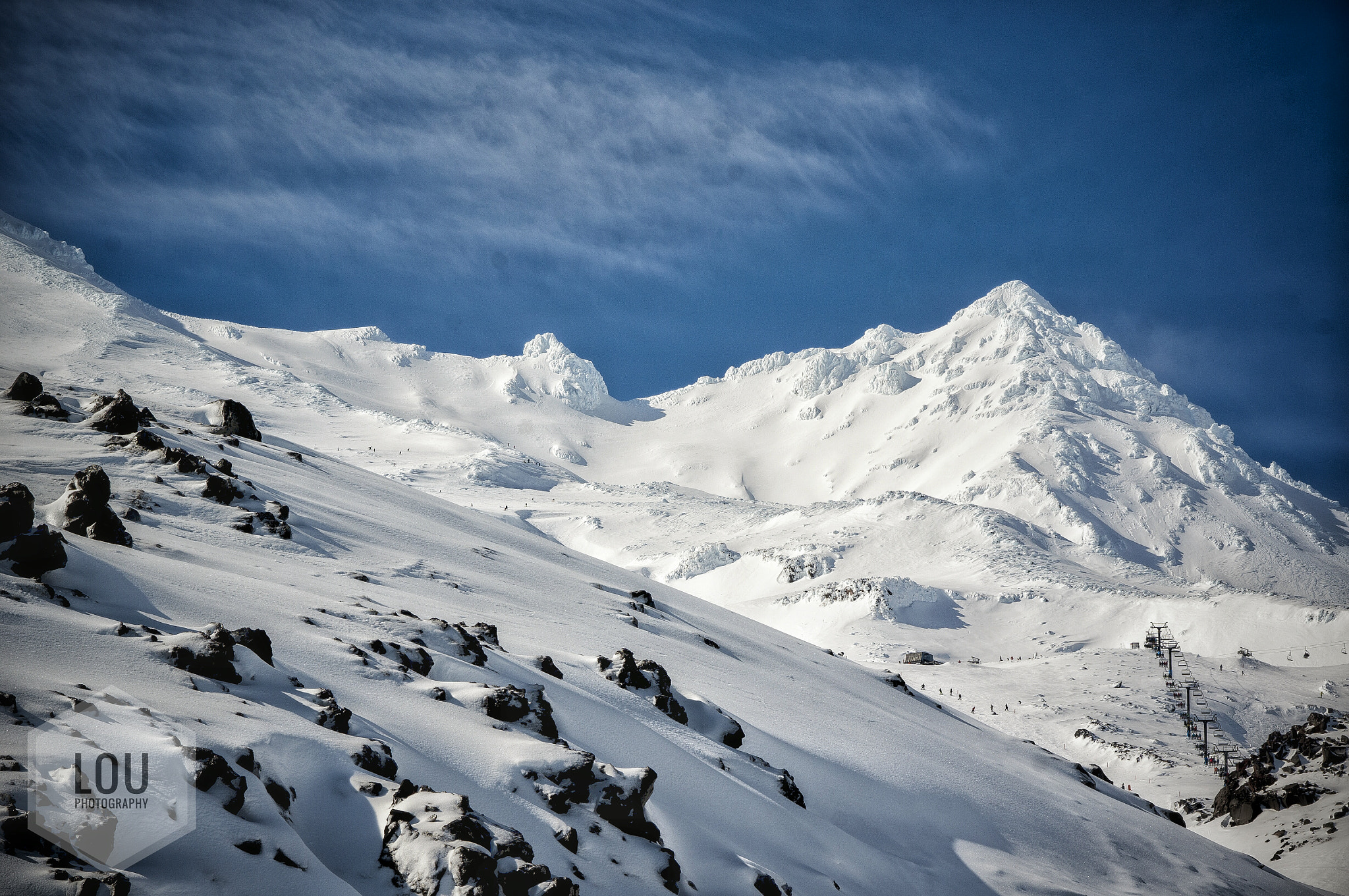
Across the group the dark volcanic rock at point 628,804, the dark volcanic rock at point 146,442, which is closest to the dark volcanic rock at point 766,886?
the dark volcanic rock at point 628,804

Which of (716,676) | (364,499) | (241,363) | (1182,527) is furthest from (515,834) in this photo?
(241,363)

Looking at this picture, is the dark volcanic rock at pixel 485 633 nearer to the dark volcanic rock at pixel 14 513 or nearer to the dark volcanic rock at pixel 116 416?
the dark volcanic rock at pixel 14 513

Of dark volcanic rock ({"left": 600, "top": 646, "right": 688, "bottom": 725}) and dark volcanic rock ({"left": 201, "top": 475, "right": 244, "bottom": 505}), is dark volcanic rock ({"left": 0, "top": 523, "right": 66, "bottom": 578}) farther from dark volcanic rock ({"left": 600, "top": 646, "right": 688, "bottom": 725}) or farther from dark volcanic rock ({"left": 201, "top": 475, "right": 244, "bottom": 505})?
dark volcanic rock ({"left": 600, "top": 646, "right": 688, "bottom": 725})

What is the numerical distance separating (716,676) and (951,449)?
17094 centimetres

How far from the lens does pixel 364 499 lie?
32719mm

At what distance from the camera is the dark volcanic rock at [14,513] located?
39.4 ft

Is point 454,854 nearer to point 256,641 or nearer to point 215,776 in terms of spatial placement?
point 215,776

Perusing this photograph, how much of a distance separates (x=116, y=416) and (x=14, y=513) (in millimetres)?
16879

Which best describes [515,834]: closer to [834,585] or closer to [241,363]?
[834,585]

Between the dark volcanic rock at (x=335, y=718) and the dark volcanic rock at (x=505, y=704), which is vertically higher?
the dark volcanic rock at (x=505, y=704)

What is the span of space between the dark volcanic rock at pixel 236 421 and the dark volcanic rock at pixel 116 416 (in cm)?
910

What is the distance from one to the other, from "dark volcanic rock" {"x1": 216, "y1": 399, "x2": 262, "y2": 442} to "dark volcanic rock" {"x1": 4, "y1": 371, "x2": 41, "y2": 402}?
1037 centimetres

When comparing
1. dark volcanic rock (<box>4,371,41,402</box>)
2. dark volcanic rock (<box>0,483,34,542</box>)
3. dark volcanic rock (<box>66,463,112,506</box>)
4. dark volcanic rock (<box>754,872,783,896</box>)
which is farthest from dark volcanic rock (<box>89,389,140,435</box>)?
dark volcanic rock (<box>754,872,783,896</box>)

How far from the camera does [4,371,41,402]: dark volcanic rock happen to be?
84.9 feet
